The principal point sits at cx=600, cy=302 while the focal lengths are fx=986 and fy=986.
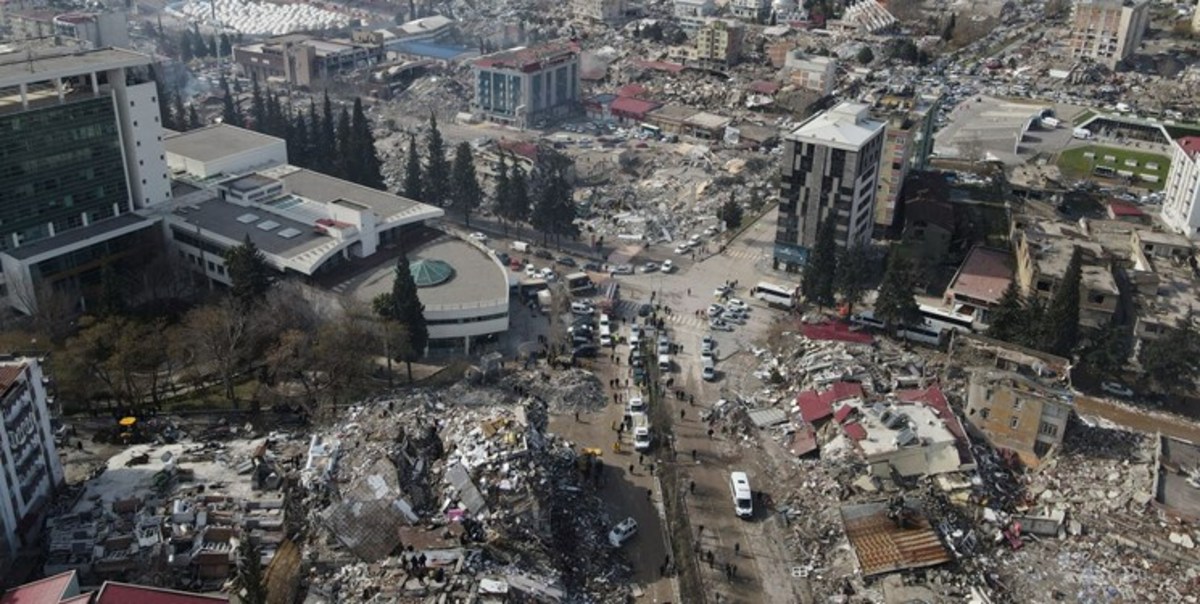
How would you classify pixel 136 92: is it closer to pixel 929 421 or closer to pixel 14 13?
pixel 929 421

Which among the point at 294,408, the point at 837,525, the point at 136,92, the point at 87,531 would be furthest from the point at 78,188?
the point at 837,525

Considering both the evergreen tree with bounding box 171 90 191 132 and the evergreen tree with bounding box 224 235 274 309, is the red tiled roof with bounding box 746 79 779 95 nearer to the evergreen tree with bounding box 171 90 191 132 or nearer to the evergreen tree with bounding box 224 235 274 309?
the evergreen tree with bounding box 171 90 191 132

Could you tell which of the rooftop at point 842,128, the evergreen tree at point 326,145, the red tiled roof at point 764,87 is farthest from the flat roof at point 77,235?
the red tiled roof at point 764,87

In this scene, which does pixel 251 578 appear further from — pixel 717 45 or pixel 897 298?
pixel 717 45

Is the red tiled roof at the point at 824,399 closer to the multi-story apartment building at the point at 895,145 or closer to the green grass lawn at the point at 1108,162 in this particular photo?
the multi-story apartment building at the point at 895,145

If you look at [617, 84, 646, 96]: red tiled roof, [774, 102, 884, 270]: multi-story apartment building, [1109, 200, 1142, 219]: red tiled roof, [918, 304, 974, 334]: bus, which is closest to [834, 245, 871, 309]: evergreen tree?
[918, 304, 974, 334]: bus

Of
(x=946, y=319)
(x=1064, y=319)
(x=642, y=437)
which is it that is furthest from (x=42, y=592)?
(x=946, y=319)
